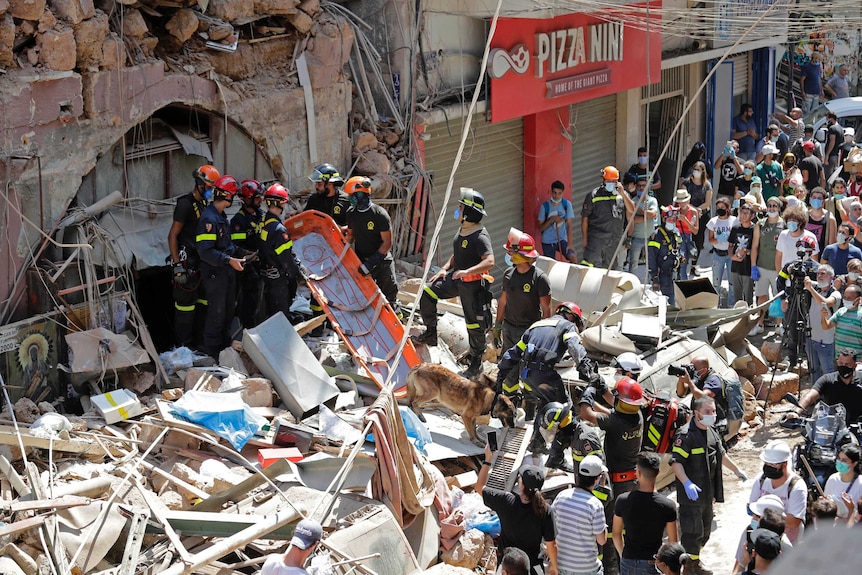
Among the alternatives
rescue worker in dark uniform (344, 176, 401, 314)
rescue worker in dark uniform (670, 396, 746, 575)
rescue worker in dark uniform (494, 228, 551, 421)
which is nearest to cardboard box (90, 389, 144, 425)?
rescue worker in dark uniform (344, 176, 401, 314)

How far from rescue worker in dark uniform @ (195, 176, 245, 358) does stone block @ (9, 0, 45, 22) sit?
198cm

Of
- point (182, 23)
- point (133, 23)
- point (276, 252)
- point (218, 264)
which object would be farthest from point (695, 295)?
point (133, 23)

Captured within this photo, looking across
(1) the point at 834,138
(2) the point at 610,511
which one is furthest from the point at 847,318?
(1) the point at 834,138

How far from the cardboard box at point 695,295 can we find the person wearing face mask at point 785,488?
5054 millimetres

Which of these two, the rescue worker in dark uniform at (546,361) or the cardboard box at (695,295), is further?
the cardboard box at (695,295)

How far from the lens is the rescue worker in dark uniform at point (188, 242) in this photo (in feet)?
30.9

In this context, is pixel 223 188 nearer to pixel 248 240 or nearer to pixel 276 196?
pixel 276 196

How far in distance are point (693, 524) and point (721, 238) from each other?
5.95 m

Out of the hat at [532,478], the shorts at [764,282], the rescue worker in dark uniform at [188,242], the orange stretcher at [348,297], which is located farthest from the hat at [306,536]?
the shorts at [764,282]

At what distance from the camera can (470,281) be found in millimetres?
9961

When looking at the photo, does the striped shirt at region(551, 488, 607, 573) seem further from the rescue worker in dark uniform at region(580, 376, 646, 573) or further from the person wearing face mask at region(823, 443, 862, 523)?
the person wearing face mask at region(823, 443, 862, 523)

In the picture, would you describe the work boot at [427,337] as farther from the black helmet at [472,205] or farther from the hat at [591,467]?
the hat at [591,467]

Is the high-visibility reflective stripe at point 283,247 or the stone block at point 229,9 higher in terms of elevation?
the stone block at point 229,9

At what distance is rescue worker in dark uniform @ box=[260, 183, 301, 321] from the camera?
31.6 feet
